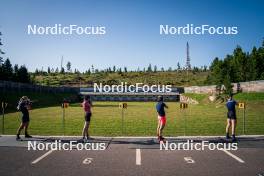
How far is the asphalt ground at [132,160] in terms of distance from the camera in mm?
8719

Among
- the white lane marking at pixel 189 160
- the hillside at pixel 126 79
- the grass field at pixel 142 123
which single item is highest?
the hillside at pixel 126 79

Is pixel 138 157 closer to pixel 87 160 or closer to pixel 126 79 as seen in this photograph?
pixel 87 160

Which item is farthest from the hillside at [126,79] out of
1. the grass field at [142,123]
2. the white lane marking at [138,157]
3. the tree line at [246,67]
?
the white lane marking at [138,157]

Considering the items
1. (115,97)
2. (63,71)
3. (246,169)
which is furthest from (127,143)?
(63,71)

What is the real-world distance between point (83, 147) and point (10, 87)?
46.8 meters

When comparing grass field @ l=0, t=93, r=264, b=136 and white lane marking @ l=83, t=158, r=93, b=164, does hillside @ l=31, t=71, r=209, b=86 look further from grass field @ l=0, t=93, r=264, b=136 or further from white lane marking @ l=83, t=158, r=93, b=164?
white lane marking @ l=83, t=158, r=93, b=164

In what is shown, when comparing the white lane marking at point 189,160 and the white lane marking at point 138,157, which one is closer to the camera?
the white lane marking at point 138,157

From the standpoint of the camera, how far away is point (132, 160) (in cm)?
1003

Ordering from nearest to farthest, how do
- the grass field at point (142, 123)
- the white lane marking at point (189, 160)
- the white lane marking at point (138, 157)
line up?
the white lane marking at point (138, 157), the white lane marking at point (189, 160), the grass field at point (142, 123)

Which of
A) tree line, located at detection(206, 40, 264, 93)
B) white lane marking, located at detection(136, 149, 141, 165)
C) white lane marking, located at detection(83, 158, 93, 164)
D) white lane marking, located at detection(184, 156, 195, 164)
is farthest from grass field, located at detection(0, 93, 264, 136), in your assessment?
tree line, located at detection(206, 40, 264, 93)

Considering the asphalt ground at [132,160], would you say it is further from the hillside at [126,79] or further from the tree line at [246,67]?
the hillside at [126,79]

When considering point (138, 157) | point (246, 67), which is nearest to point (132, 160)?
point (138, 157)

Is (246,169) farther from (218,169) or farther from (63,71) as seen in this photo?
(63,71)

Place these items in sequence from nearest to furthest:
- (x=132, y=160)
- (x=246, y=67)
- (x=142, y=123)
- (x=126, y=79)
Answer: (x=132, y=160) → (x=142, y=123) → (x=246, y=67) → (x=126, y=79)
